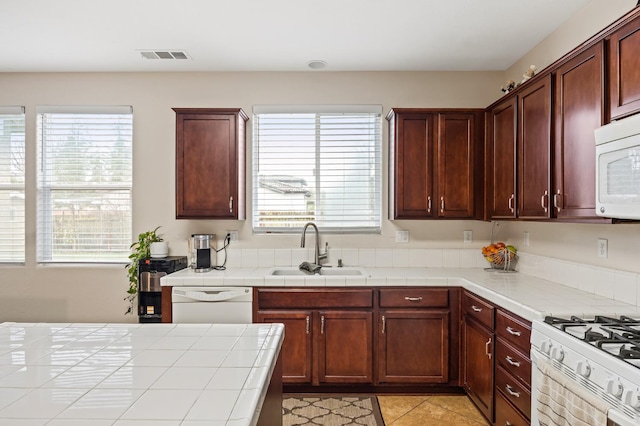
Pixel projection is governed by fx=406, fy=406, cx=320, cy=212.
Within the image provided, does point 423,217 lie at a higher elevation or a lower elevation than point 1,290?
higher

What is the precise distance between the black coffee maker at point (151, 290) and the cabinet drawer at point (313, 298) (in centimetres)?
83

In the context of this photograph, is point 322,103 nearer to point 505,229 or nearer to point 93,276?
point 505,229

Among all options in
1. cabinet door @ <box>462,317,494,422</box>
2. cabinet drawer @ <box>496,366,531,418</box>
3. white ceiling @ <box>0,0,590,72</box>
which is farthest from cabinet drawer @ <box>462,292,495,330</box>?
white ceiling @ <box>0,0,590,72</box>

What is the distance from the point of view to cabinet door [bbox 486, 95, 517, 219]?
287 cm

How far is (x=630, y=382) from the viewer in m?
1.31

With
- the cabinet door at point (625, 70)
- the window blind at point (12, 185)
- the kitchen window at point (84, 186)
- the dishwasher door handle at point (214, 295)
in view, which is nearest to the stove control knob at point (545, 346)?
the cabinet door at point (625, 70)

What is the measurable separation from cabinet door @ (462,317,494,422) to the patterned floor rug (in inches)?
26.8

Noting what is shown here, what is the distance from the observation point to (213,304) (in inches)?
121

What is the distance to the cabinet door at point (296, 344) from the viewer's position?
3.06 meters

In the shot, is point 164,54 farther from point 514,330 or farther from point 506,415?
point 506,415

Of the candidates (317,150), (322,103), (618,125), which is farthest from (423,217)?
(618,125)

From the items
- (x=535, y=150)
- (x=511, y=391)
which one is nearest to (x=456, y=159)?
(x=535, y=150)

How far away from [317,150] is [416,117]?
945 millimetres

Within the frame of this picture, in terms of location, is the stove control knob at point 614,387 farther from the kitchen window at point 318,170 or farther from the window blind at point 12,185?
the window blind at point 12,185
